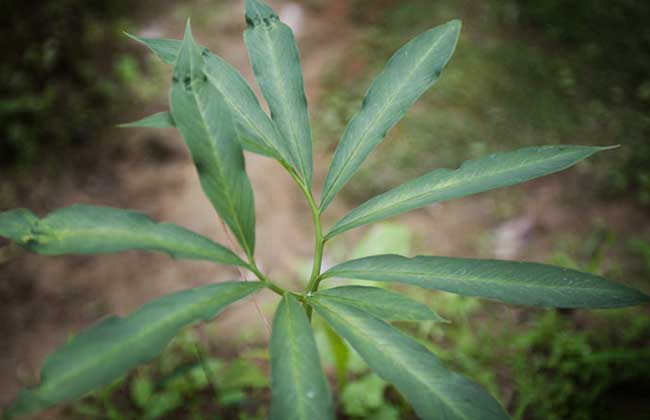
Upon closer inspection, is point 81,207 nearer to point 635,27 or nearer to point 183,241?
point 183,241

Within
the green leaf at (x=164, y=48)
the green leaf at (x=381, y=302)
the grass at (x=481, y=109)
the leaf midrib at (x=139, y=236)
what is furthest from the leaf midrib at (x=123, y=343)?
the grass at (x=481, y=109)

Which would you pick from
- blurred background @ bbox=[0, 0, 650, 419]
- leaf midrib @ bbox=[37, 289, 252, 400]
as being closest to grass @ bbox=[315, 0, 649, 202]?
blurred background @ bbox=[0, 0, 650, 419]

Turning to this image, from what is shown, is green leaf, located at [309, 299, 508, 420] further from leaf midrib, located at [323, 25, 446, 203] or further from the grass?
the grass

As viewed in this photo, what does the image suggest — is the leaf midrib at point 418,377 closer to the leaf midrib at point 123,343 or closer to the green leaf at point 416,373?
the green leaf at point 416,373

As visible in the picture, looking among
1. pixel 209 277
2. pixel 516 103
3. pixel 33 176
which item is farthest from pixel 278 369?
pixel 33 176

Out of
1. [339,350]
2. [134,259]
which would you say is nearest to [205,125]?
[339,350]

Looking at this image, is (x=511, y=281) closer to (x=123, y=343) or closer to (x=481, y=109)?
A: (x=123, y=343)
